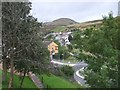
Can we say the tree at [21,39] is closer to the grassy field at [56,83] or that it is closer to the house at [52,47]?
the grassy field at [56,83]

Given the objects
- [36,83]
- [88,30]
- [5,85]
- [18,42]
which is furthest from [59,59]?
[88,30]

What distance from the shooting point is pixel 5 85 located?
990 inches

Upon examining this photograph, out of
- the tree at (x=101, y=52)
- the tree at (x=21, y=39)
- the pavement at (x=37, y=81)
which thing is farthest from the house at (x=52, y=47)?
the tree at (x=101, y=52)

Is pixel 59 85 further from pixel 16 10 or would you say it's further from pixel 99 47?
pixel 99 47

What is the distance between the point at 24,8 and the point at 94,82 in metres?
12.4

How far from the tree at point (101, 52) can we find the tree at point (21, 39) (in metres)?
7.63

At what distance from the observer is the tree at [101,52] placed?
11153 millimetres

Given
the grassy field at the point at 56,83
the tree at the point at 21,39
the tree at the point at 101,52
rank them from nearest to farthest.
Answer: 1. the tree at the point at 101,52
2. the tree at the point at 21,39
3. the grassy field at the point at 56,83

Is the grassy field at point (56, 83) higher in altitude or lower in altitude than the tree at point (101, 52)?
lower

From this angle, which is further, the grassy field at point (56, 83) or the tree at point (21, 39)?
the grassy field at point (56, 83)

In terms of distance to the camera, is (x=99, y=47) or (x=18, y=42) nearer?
(x=99, y=47)

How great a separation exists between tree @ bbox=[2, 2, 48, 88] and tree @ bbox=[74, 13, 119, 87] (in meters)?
7.63

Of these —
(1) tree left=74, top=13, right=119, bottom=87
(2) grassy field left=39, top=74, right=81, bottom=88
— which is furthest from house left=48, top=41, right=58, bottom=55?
(1) tree left=74, top=13, right=119, bottom=87

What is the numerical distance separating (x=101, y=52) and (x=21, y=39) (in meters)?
9.70
